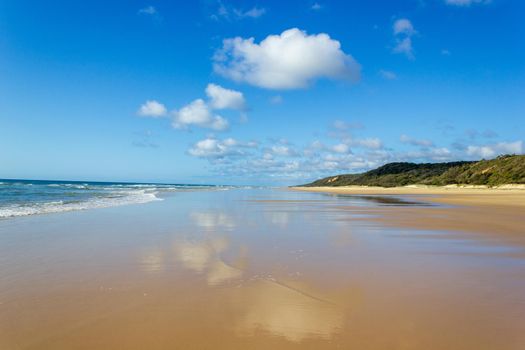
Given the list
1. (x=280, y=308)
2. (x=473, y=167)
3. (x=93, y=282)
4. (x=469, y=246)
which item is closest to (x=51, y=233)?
(x=93, y=282)

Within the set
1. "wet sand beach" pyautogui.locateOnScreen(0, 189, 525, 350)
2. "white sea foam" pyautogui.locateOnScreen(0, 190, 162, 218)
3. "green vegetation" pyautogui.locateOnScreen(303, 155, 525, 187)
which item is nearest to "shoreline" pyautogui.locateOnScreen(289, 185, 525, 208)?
"green vegetation" pyautogui.locateOnScreen(303, 155, 525, 187)

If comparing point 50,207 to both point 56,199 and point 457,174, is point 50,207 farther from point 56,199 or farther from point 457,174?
point 457,174

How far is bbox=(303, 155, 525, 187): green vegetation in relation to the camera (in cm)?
5539

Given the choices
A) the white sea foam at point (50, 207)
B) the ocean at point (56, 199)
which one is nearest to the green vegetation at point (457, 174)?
the ocean at point (56, 199)

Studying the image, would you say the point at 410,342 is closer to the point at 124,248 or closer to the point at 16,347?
the point at 16,347

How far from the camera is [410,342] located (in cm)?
354

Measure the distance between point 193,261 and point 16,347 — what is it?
367cm

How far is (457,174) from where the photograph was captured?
7162 centimetres

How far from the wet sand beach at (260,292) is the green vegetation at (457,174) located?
55371 mm

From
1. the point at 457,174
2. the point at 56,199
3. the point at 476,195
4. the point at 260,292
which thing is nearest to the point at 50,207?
the point at 56,199

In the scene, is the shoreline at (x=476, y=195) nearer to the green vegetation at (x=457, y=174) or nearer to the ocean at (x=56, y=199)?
the green vegetation at (x=457, y=174)

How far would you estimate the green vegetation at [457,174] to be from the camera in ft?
182

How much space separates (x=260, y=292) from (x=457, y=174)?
7846 cm

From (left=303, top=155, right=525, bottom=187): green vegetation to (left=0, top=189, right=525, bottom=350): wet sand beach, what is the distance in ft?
182
